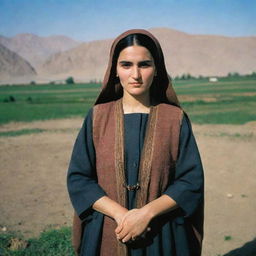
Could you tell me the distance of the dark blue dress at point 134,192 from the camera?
1767mm

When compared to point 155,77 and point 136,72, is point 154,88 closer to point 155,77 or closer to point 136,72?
point 155,77

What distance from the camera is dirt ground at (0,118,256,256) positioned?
181 inches

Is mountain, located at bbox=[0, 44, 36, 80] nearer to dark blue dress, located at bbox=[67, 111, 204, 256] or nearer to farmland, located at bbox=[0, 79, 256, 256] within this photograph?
farmland, located at bbox=[0, 79, 256, 256]

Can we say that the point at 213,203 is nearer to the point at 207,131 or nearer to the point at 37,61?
the point at 207,131

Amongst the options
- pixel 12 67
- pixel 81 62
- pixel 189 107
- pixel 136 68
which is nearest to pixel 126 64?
pixel 136 68

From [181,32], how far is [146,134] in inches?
6715

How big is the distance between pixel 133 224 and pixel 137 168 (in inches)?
11.2

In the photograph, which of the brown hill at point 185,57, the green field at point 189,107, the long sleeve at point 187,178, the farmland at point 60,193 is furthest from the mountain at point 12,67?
the long sleeve at point 187,178

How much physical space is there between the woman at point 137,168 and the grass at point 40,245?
2176 millimetres

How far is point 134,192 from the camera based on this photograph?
5.85ft

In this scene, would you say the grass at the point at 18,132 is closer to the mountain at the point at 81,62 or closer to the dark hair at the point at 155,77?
the dark hair at the point at 155,77

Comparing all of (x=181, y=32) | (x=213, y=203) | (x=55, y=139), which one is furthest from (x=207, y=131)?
(x=181, y=32)

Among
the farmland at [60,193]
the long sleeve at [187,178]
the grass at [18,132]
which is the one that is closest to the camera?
the long sleeve at [187,178]

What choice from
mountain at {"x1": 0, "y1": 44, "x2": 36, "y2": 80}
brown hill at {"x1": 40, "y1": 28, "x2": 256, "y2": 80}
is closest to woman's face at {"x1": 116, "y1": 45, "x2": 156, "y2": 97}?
mountain at {"x1": 0, "y1": 44, "x2": 36, "y2": 80}
